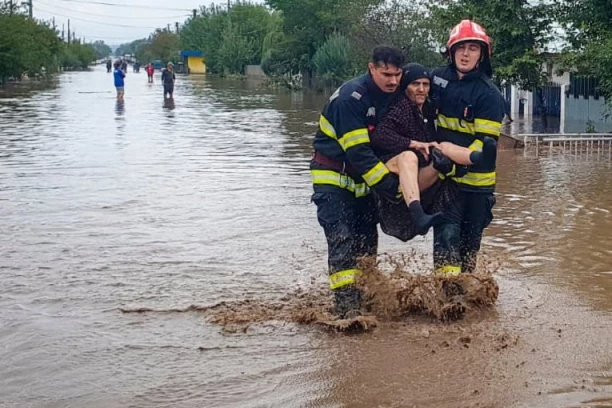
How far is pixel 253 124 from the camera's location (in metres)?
23.0

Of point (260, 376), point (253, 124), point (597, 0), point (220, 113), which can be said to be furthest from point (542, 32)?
point (260, 376)

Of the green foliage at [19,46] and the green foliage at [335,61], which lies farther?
the green foliage at [19,46]

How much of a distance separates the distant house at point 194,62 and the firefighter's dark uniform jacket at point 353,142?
9948cm

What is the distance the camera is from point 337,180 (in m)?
5.93

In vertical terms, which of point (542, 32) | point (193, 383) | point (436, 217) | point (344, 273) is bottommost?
point (193, 383)

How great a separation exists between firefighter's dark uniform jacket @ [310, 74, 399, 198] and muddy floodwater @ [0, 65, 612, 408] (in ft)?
3.24

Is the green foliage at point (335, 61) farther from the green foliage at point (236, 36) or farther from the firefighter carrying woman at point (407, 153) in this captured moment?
the firefighter carrying woman at point (407, 153)

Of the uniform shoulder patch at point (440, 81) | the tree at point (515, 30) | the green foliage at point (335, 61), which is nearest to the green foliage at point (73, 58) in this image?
the green foliage at point (335, 61)

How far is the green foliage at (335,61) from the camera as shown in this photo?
138ft

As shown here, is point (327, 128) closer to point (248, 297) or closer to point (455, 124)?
point (455, 124)

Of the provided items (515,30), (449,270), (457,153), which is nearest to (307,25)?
(515,30)

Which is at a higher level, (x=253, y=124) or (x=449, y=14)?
(x=449, y=14)

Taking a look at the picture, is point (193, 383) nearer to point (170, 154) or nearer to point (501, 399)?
point (501, 399)

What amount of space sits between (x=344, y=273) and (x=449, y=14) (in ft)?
48.5
